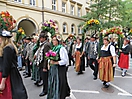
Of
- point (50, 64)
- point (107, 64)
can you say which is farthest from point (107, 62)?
point (50, 64)

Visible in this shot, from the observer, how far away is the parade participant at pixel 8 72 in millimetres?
2076

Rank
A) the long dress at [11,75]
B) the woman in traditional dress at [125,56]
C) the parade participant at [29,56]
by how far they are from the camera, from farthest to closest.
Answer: the woman in traditional dress at [125,56], the parade participant at [29,56], the long dress at [11,75]

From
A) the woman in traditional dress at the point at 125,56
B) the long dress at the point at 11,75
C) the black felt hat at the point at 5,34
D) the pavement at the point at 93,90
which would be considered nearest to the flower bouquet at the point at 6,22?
the black felt hat at the point at 5,34

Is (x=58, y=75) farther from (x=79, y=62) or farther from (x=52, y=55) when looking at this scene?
(x=79, y=62)

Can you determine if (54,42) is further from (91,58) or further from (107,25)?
(107,25)

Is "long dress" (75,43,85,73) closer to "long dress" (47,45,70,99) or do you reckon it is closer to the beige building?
"long dress" (47,45,70,99)

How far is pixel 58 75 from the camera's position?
334 centimetres

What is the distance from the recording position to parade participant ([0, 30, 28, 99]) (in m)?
2.08

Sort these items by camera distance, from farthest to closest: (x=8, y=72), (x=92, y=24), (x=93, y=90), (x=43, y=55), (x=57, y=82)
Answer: (x=92, y=24), (x=93, y=90), (x=43, y=55), (x=57, y=82), (x=8, y=72)

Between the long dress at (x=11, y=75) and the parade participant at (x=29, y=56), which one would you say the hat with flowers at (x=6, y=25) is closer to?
the long dress at (x=11, y=75)

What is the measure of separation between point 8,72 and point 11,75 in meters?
0.11

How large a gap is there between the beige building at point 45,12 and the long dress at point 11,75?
7.64 meters

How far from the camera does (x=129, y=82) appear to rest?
17.5 ft

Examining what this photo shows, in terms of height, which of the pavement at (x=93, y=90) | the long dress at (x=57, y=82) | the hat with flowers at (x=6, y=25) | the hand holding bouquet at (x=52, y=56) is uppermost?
the hat with flowers at (x=6, y=25)
